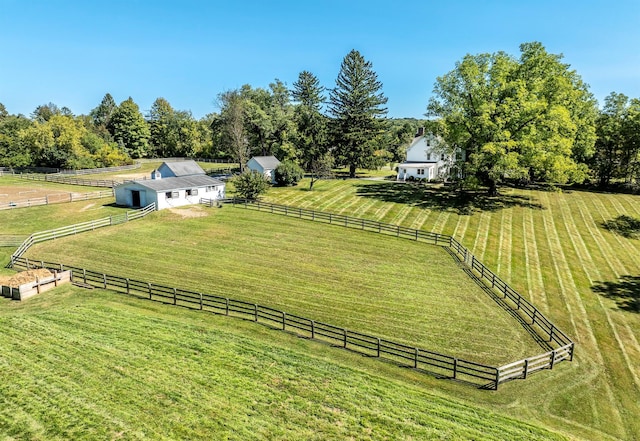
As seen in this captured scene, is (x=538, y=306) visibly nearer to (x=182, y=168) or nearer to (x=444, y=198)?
(x=444, y=198)

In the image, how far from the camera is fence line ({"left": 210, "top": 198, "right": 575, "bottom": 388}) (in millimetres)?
16180

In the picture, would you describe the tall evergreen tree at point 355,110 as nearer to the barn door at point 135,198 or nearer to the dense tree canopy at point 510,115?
the dense tree canopy at point 510,115

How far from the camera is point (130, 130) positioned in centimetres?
9494

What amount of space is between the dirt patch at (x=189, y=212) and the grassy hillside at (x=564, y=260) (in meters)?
9.51

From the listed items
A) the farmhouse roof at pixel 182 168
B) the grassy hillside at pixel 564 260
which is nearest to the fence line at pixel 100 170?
the farmhouse roof at pixel 182 168

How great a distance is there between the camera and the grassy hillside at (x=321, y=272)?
63.4 feet

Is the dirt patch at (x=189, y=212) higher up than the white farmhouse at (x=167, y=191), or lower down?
lower down

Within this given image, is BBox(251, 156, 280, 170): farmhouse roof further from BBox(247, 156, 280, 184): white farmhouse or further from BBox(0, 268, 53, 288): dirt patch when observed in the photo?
BBox(0, 268, 53, 288): dirt patch

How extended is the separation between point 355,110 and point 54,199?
4357 cm

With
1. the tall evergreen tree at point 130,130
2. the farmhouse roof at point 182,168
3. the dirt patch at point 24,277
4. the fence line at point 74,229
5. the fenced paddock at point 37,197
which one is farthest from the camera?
the tall evergreen tree at point 130,130

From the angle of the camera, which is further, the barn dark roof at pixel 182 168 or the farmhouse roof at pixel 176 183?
the barn dark roof at pixel 182 168

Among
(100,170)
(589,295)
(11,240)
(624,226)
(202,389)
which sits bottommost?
(589,295)

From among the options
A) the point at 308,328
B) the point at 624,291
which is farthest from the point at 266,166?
the point at 624,291

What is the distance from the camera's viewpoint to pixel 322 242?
105 feet
